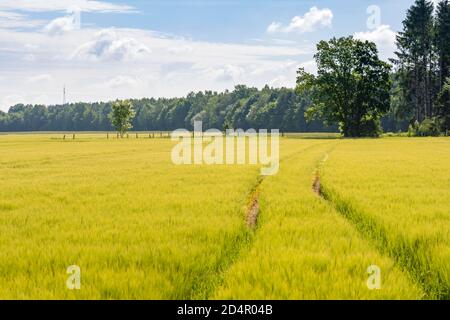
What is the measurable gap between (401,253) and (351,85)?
309ft

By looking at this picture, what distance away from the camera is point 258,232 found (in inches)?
393

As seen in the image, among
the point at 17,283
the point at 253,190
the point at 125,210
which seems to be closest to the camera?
the point at 17,283

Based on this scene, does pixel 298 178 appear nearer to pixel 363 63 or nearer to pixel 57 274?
pixel 57 274

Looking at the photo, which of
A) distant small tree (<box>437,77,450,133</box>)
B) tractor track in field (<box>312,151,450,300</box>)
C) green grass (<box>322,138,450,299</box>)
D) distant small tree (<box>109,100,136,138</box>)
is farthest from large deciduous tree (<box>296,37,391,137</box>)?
tractor track in field (<box>312,151,450,300</box>)

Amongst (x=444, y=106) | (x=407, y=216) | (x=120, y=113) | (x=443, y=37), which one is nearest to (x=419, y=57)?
(x=443, y=37)

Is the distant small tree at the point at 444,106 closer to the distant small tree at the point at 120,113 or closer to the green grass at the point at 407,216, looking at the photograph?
the green grass at the point at 407,216

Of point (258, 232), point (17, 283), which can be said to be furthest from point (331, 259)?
point (17, 283)

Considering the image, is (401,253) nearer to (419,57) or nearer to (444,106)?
(444,106)

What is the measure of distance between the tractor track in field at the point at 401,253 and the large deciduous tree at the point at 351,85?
87.8m

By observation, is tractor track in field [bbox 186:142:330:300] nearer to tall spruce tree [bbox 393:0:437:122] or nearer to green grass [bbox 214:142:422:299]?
green grass [bbox 214:142:422:299]

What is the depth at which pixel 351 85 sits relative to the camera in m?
97.9

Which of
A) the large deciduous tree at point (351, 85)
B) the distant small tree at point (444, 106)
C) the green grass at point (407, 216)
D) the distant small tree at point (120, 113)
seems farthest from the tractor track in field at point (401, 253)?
the distant small tree at point (120, 113)

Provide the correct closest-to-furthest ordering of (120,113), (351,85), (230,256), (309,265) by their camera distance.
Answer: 1. (309,265)
2. (230,256)
3. (351,85)
4. (120,113)
